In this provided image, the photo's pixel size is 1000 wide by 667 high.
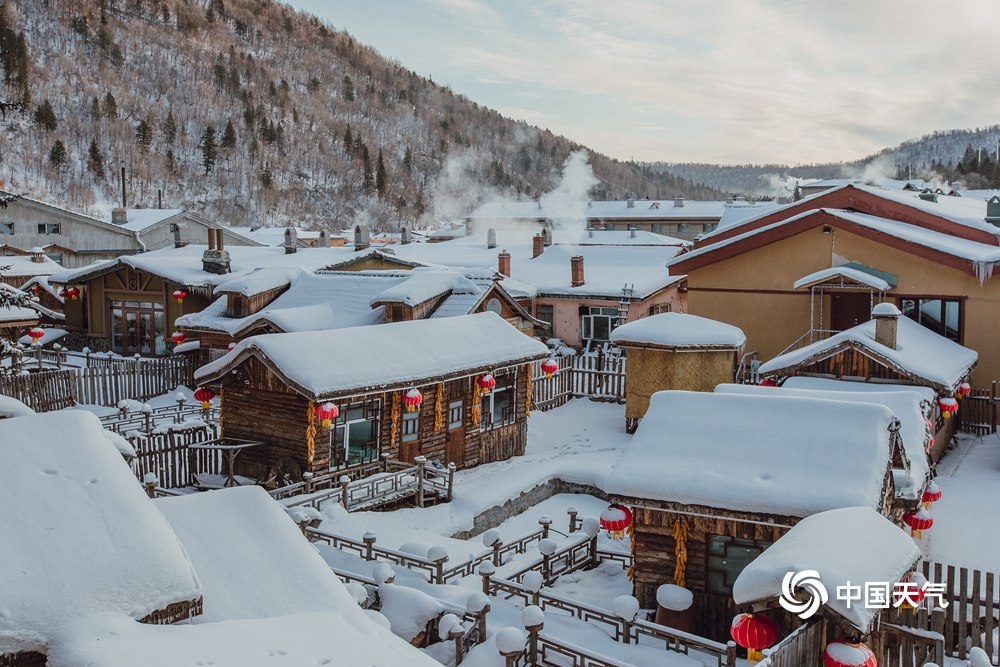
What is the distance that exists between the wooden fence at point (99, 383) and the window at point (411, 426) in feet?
36.4

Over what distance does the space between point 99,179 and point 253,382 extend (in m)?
109

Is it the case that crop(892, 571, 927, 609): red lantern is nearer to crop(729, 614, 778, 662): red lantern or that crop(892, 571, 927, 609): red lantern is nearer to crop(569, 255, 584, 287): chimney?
crop(729, 614, 778, 662): red lantern

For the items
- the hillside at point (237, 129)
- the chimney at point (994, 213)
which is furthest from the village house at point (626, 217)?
the chimney at point (994, 213)

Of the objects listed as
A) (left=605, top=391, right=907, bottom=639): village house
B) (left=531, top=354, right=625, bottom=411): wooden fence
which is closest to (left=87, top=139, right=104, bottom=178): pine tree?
(left=531, top=354, right=625, bottom=411): wooden fence

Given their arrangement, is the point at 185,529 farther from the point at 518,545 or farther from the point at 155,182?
the point at 155,182

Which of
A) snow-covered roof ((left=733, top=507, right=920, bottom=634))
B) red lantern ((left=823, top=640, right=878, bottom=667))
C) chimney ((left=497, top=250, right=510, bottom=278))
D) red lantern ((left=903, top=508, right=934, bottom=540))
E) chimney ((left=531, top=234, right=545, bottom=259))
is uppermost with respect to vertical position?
chimney ((left=531, top=234, right=545, bottom=259))

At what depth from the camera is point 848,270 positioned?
22734 millimetres

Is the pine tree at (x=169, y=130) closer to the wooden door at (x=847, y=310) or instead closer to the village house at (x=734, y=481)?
the wooden door at (x=847, y=310)

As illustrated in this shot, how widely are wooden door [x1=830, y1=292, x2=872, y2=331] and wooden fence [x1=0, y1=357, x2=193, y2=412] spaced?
2008 cm

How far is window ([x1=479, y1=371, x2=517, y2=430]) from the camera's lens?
66.0ft

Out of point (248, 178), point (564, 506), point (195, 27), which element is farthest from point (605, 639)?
point (195, 27)

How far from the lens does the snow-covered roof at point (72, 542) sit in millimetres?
5590

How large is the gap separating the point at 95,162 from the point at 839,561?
122226 millimetres

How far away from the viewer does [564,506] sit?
17.9m
